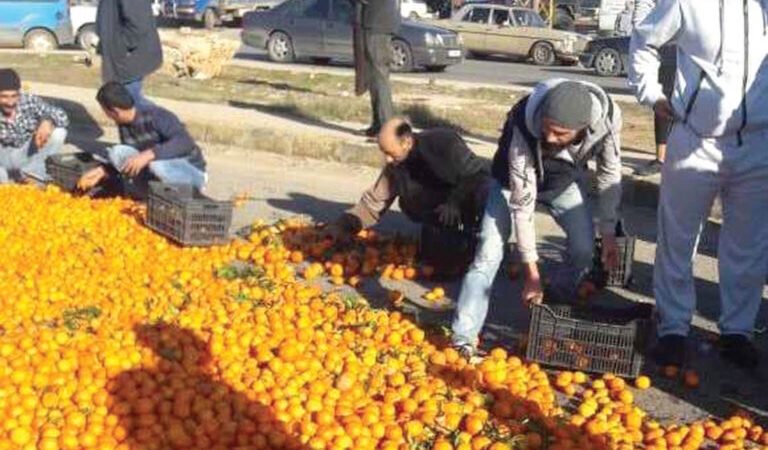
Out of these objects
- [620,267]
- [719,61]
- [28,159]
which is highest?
[719,61]

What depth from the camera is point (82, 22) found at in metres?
25.3

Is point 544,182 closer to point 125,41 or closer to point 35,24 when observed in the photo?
point 125,41

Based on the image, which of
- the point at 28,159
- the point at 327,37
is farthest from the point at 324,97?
the point at 327,37

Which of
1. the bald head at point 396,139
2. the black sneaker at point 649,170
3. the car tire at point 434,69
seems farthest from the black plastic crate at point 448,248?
the car tire at point 434,69

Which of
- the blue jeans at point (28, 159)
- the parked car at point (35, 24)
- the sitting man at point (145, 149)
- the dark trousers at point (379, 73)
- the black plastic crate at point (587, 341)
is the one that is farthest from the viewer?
the parked car at point (35, 24)

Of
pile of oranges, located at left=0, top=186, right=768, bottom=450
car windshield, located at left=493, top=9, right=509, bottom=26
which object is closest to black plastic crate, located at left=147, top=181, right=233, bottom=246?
pile of oranges, located at left=0, top=186, right=768, bottom=450

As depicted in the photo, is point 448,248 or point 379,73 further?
point 379,73

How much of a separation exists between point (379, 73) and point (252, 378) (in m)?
6.12

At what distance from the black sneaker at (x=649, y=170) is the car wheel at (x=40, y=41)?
61.9ft

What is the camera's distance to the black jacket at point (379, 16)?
10.2 metres

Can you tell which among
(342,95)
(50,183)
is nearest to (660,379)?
(50,183)

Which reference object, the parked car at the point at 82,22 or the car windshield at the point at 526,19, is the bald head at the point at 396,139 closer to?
the parked car at the point at 82,22

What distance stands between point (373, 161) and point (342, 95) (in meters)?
4.85

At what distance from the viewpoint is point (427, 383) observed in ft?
14.5
